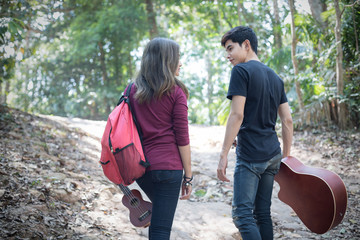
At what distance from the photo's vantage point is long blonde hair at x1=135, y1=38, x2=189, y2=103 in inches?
88.3

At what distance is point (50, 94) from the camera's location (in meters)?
17.8

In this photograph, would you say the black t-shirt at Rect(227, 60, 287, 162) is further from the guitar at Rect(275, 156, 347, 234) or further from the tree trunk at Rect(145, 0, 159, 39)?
the tree trunk at Rect(145, 0, 159, 39)

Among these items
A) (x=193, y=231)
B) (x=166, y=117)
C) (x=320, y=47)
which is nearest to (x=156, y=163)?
(x=166, y=117)

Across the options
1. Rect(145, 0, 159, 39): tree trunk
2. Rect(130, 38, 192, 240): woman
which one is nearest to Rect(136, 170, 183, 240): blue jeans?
Rect(130, 38, 192, 240): woman

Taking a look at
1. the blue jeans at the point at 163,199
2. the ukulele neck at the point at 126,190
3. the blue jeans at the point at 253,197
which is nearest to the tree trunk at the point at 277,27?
the blue jeans at the point at 253,197

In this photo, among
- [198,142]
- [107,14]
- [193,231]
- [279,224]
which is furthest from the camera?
[107,14]

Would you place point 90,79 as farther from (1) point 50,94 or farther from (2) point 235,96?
(2) point 235,96

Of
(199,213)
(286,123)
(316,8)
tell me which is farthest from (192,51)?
(286,123)

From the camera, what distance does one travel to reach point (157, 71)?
2.31 meters

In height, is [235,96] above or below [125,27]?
below

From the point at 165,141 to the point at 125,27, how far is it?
14462 millimetres

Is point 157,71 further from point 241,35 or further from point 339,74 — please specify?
point 339,74

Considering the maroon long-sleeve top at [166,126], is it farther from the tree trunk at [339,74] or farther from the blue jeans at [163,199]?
the tree trunk at [339,74]

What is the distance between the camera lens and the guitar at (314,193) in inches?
104
